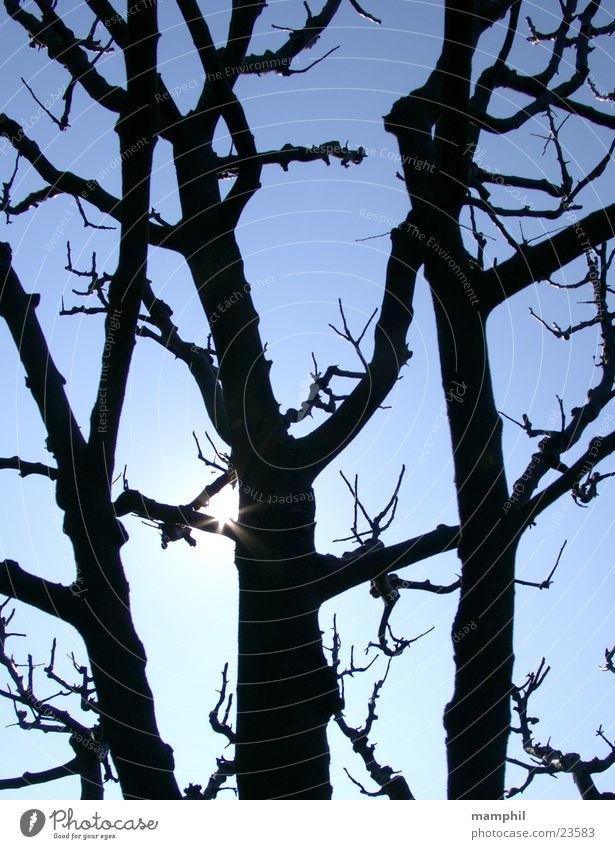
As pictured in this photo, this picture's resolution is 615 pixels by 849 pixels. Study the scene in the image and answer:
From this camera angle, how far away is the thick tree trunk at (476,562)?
112 inches

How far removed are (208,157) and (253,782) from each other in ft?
11.3

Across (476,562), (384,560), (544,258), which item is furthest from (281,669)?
(544,258)

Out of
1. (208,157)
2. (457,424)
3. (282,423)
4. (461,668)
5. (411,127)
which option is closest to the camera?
(461,668)

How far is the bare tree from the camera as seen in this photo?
9.58 ft

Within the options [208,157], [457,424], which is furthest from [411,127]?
[457,424]

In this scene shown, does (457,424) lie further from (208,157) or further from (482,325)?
(208,157)

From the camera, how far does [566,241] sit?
3.06 meters

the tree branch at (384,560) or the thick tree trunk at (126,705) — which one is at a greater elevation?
the tree branch at (384,560)

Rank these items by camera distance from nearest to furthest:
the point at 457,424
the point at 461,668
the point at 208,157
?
1. the point at 461,668
2. the point at 457,424
3. the point at 208,157

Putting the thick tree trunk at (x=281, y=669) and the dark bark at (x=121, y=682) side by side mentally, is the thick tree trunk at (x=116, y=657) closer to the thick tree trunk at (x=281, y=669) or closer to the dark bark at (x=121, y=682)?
the dark bark at (x=121, y=682)

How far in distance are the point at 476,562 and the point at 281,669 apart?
3.63 ft

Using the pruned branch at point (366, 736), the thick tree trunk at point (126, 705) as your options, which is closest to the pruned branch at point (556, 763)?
the pruned branch at point (366, 736)

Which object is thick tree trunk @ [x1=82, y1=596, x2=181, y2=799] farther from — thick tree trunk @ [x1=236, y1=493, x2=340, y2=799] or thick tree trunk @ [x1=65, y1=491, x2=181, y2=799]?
thick tree trunk @ [x1=236, y1=493, x2=340, y2=799]

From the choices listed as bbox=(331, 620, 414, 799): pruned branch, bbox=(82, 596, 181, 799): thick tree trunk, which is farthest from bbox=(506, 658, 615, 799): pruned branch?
bbox=(82, 596, 181, 799): thick tree trunk
